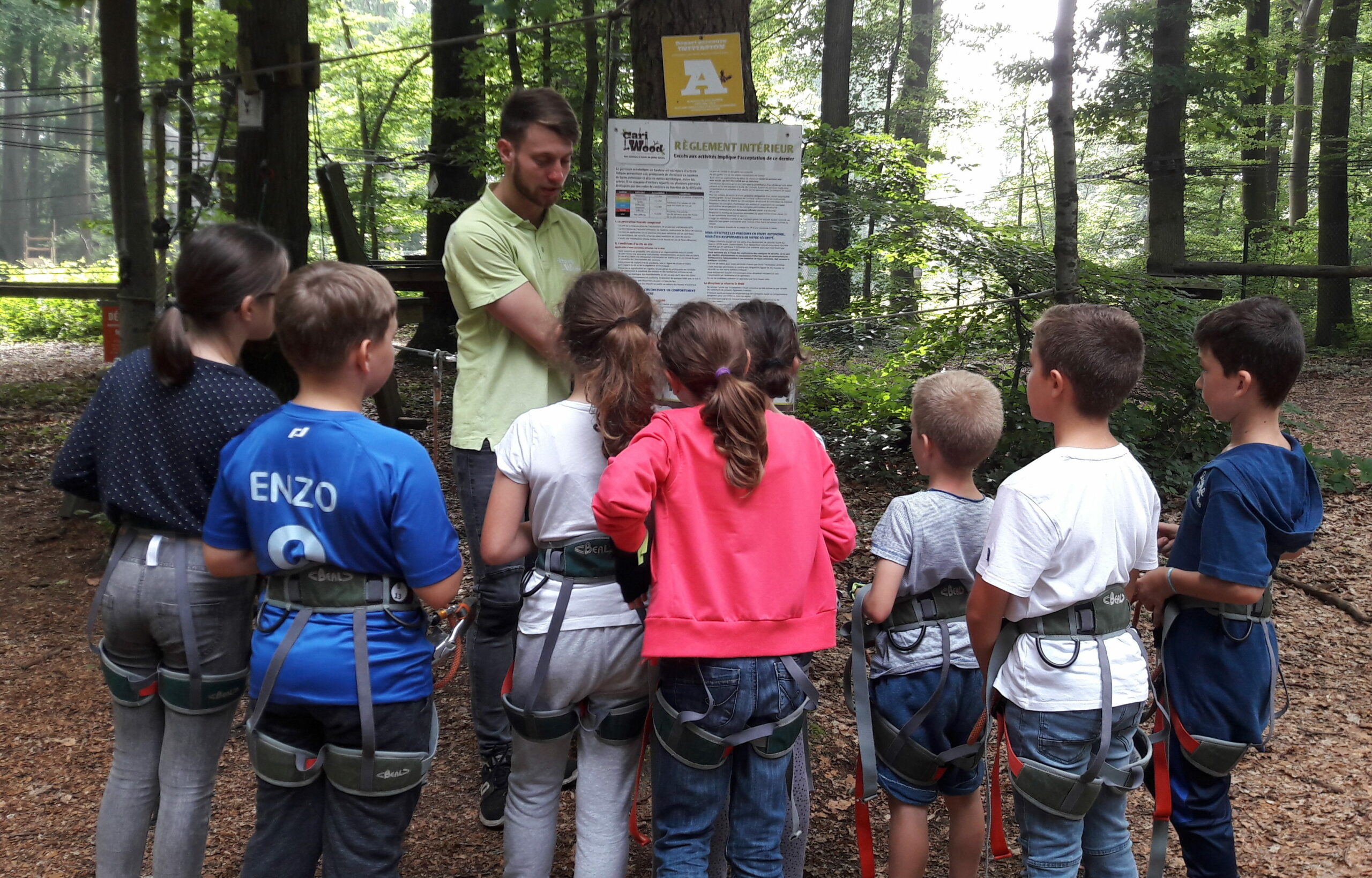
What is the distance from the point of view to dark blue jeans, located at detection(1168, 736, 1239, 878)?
2.30 m

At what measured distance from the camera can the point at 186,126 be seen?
6.87 metres

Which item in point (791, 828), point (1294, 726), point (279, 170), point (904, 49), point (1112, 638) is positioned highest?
point (904, 49)

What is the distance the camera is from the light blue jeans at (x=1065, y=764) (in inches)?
79.4

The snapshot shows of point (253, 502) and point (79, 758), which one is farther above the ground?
point (253, 502)

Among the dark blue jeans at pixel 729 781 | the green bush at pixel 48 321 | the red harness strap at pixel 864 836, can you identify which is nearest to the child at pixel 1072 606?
the red harness strap at pixel 864 836

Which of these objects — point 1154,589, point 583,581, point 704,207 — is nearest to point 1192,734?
point 1154,589

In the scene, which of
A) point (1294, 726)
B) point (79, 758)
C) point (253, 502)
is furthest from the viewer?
point (1294, 726)

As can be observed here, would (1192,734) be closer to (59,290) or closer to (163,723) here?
(163,723)

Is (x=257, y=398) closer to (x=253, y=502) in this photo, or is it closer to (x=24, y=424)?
(x=253, y=502)

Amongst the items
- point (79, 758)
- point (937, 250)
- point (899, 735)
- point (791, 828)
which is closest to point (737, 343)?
point (899, 735)

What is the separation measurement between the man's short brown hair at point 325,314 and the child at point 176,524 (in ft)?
0.81

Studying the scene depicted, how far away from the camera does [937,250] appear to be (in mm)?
6363

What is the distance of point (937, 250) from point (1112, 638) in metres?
4.68

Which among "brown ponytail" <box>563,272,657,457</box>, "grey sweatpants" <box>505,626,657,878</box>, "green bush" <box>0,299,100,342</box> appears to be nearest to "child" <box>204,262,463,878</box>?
"grey sweatpants" <box>505,626,657,878</box>
